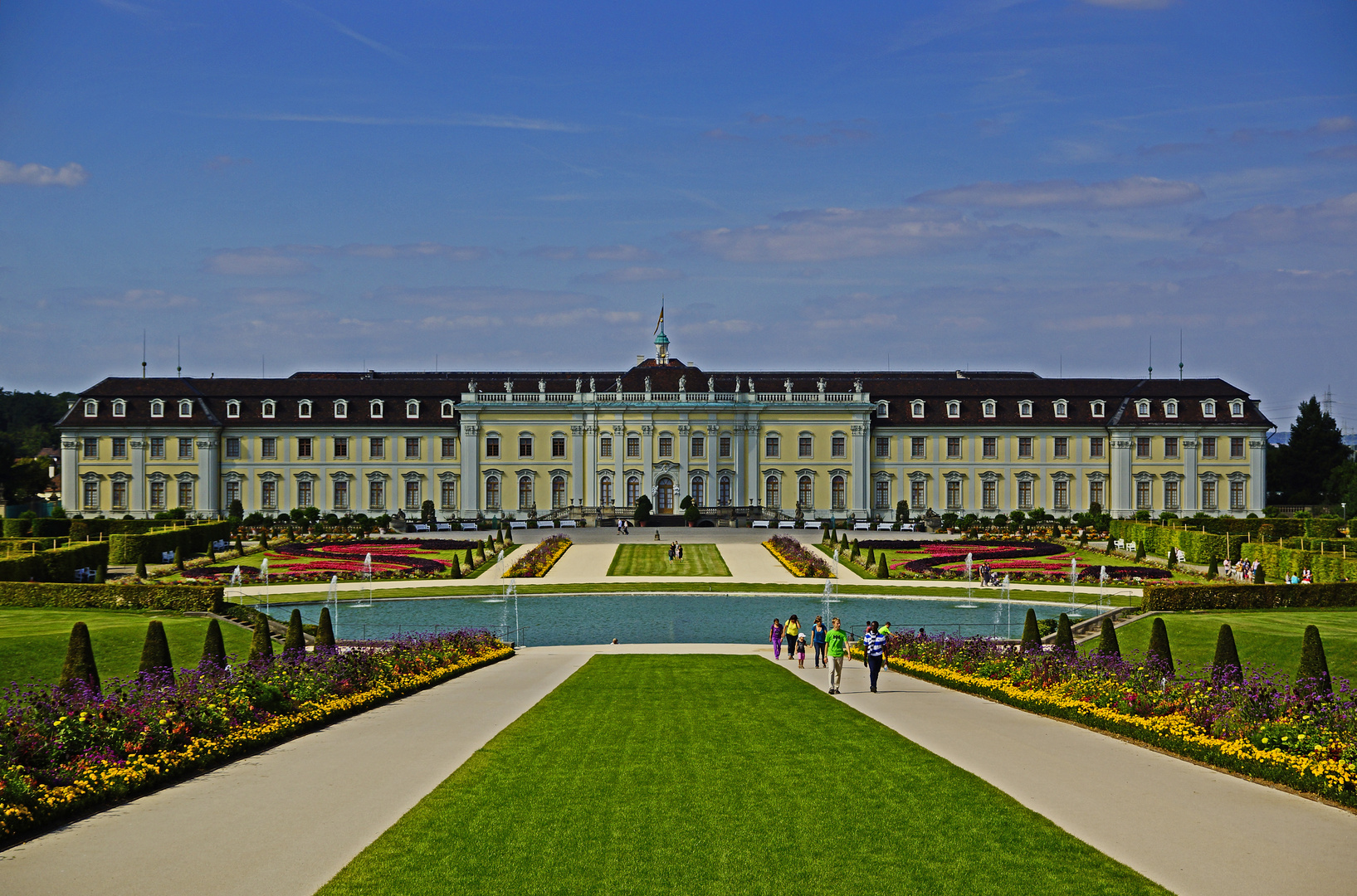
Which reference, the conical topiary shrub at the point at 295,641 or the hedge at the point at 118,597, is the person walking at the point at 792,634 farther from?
the hedge at the point at 118,597

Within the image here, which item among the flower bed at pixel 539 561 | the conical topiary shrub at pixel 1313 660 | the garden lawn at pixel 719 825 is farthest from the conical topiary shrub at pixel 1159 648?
the flower bed at pixel 539 561

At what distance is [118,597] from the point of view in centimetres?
3080

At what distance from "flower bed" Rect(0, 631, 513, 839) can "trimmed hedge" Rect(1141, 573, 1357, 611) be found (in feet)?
68.6

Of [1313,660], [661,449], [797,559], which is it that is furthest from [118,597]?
[661,449]

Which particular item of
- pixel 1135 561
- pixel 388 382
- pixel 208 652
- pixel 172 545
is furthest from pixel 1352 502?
pixel 208 652

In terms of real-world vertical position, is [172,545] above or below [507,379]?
below

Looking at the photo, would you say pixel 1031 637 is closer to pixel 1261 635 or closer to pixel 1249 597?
pixel 1261 635

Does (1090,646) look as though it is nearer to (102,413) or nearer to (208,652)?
(208,652)

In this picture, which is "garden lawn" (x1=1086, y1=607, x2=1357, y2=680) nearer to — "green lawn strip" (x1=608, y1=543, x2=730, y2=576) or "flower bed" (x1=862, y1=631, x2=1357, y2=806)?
"flower bed" (x1=862, y1=631, x2=1357, y2=806)

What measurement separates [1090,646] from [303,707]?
1791 centimetres

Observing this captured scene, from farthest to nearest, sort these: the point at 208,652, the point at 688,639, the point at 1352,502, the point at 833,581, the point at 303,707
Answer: the point at 1352,502 → the point at 833,581 → the point at 688,639 → the point at 208,652 → the point at 303,707

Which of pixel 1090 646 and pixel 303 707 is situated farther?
pixel 1090 646

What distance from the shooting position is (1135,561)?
49781 millimetres

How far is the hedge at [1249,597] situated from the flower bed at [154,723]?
2087cm
